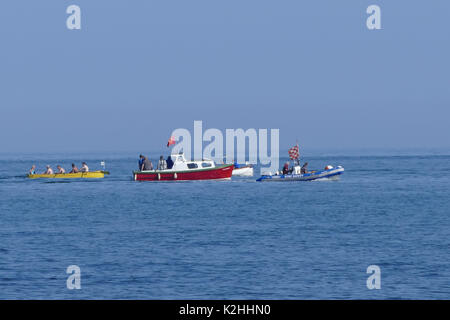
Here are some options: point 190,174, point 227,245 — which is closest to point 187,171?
point 190,174

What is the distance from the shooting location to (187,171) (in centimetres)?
9075

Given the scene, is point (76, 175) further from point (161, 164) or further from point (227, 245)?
point (227, 245)

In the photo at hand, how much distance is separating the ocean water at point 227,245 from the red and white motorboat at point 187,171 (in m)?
12.5

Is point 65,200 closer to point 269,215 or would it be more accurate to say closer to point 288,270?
point 269,215

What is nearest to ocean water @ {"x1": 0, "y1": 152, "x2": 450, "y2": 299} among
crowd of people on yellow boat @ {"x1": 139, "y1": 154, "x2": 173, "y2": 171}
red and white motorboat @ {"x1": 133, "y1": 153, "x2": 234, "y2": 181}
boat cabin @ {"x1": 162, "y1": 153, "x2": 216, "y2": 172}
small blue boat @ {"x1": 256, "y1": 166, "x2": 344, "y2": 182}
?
small blue boat @ {"x1": 256, "y1": 166, "x2": 344, "y2": 182}

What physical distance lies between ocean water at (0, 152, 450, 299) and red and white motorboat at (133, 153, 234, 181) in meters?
12.5

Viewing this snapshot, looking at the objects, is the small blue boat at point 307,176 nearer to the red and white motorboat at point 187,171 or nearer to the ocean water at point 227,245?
the red and white motorboat at point 187,171

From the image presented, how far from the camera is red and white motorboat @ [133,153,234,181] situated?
9019cm

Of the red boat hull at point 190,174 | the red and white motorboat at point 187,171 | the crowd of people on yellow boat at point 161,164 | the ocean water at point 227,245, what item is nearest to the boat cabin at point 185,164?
the red and white motorboat at point 187,171
